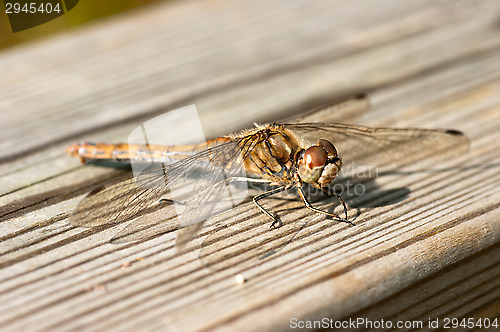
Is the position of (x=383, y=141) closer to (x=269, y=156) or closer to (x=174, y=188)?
(x=269, y=156)

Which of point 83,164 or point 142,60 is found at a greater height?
point 142,60

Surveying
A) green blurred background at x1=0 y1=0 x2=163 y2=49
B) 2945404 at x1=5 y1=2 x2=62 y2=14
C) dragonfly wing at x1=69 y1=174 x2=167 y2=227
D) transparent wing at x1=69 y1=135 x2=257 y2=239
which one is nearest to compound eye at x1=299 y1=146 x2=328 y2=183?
transparent wing at x1=69 y1=135 x2=257 y2=239

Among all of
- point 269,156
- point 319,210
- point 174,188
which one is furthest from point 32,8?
point 319,210

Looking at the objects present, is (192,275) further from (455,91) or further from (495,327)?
(455,91)

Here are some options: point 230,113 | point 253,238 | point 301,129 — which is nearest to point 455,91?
point 301,129

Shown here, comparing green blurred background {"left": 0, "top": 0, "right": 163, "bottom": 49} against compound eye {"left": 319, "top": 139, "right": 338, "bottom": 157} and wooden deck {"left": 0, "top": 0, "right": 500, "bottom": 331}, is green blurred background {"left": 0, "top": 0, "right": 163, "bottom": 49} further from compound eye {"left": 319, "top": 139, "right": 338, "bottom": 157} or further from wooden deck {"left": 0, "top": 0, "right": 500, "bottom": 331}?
compound eye {"left": 319, "top": 139, "right": 338, "bottom": 157}

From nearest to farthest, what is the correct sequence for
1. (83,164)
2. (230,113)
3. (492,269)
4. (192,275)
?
(192,275), (492,269), (83,164), (230,113)
